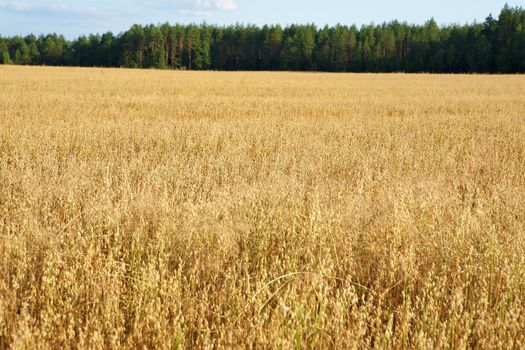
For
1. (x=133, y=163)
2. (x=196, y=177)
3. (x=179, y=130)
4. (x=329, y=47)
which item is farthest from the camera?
(x=329, y=47)

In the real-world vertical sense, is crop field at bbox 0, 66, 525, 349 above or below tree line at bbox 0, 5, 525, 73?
below

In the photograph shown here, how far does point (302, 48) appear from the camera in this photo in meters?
88.7

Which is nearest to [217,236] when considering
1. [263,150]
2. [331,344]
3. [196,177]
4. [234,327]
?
[234,327]

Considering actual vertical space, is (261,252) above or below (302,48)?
below

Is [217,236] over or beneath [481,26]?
beneath

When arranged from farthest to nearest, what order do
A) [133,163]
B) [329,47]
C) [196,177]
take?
[329,47] < [133,163] < [196,177]

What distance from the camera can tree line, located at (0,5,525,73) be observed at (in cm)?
7538

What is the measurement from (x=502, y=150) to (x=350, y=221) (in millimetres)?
5097

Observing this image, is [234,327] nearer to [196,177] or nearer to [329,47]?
[196,177]

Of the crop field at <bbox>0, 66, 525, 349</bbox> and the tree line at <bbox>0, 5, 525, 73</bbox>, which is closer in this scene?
the crop field at <bbox>0, 66, 525, 349</bbox>

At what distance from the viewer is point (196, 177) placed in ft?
17.5

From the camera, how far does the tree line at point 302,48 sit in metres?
75.4

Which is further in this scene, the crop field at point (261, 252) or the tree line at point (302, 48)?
the tree line at point (302, 48)

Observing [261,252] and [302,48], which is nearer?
[261,252]
